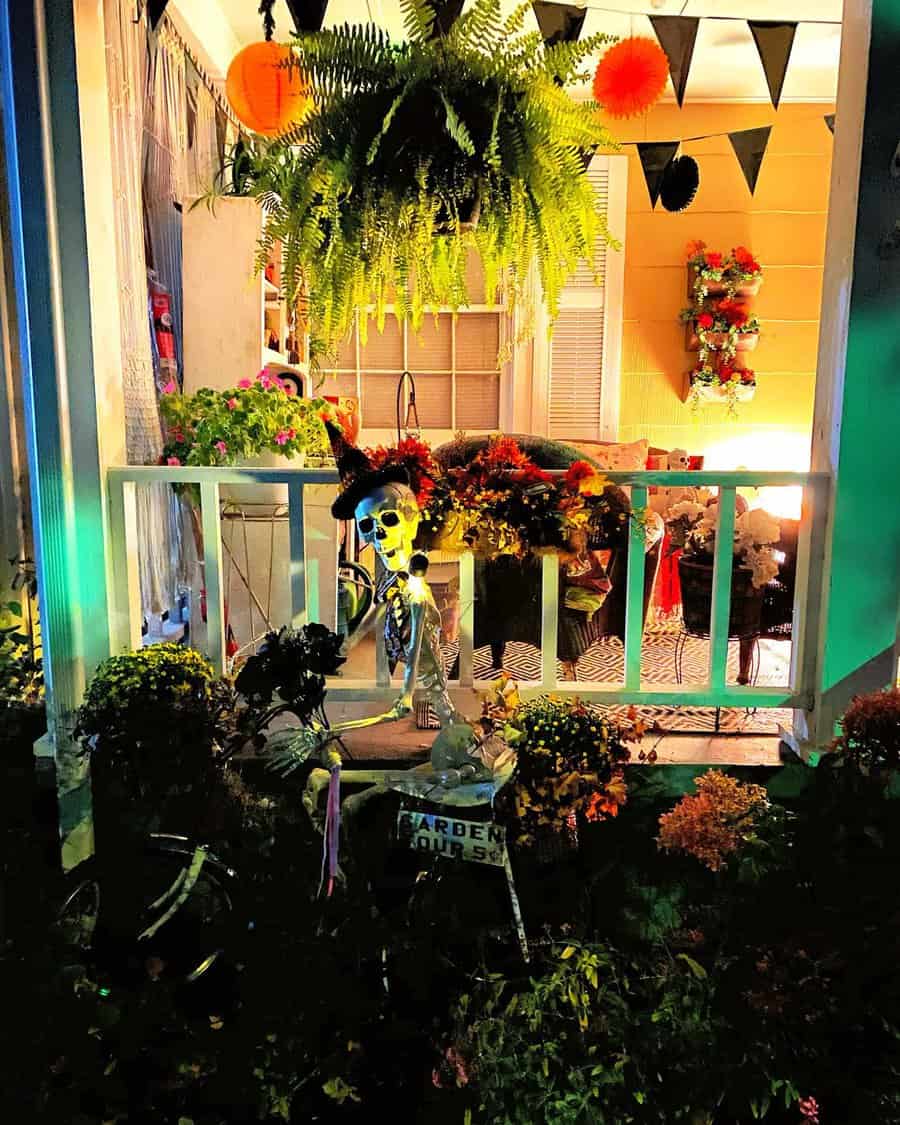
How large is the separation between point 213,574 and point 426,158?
1.07 metres

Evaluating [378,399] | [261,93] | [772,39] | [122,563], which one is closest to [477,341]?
[378,399]

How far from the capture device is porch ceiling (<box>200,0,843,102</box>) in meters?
3.77

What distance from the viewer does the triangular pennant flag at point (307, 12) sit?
221cm

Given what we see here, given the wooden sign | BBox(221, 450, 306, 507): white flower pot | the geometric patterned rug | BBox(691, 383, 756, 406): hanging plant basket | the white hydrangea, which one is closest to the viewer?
the wooden sign

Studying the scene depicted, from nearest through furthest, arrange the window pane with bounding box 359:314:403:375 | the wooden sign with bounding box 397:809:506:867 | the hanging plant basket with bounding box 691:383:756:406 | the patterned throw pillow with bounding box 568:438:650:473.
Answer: the wooden sign with bounding box 397:809:506:867, the patterned throw pillow with bounding box 568:438:650:473, the hanging plant basket with bounding box 691:383:756:406, the window pane with bounding box 359:314:403:375

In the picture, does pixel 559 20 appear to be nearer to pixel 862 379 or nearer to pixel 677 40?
pixel 677 40

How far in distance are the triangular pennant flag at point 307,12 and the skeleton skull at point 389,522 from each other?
4.90 feet

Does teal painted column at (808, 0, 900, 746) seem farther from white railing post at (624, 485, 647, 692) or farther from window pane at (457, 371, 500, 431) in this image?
window pane at (457, 371, 500, 431)

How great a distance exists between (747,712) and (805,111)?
157 inches

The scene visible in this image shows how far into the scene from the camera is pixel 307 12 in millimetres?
2213

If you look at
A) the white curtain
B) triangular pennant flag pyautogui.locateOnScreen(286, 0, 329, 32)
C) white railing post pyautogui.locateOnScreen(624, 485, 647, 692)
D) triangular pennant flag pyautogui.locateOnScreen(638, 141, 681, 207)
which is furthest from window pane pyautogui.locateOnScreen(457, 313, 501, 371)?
white railing post pyautogui.locateOnScreen(624, 485, 647, 692)

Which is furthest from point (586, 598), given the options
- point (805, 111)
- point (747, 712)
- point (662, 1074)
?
point (805, 111)

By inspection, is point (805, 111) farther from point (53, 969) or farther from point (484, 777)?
point (53, 969)

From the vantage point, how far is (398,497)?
1.49 m
